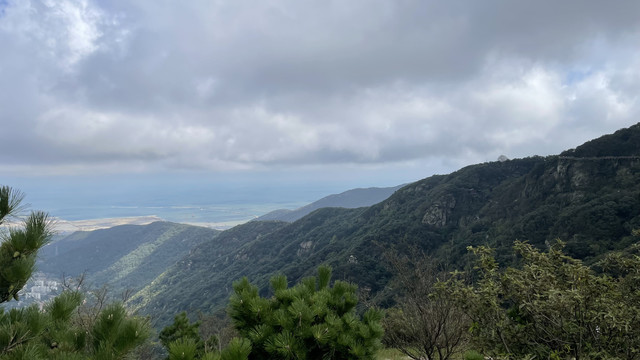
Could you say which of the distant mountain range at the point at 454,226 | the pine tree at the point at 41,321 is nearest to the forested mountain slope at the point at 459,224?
the distant mountain range at the point at 454,226

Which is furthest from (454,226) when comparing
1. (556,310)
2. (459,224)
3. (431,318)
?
(556,310)

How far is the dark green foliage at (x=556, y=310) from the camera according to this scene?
13.0 feet

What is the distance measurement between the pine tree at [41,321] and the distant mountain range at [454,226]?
16.1m

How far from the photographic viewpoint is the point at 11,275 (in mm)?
3357

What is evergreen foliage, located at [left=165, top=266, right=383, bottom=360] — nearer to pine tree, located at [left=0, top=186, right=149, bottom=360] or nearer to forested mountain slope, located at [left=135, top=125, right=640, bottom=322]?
pine tree, located at [left=0, top=186, right=149, bottom=360]

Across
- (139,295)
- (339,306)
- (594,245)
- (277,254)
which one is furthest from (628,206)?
(139,295)

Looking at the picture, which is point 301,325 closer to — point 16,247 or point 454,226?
point 16,247

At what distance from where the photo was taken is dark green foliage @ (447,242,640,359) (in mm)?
3971

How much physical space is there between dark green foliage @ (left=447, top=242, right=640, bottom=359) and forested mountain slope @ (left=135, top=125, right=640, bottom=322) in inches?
621

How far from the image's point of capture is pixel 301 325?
3.64 meters

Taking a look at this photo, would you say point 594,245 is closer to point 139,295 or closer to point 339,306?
point 339,306

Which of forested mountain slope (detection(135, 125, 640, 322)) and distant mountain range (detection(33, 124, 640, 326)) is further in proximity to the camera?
forested mountain slope (detection(135, 125, 640, 322))

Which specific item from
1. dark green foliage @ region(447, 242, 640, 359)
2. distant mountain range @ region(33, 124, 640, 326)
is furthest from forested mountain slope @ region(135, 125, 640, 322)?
dark green foliage @ region(447, 242, 640, 359)

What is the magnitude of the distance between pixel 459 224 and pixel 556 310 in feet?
335
